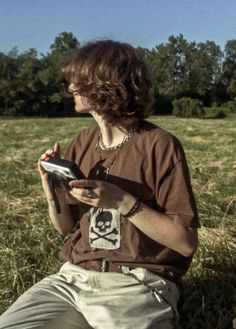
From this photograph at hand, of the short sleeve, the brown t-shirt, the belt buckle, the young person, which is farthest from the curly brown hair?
the belt buckle

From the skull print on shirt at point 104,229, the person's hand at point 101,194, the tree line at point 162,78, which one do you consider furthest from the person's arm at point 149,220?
the tree line at point 162,78

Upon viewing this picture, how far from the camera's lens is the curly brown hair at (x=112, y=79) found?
7.46ft

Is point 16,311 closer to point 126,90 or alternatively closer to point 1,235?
point 126,90

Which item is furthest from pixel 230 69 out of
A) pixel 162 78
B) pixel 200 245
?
pixel 200 245

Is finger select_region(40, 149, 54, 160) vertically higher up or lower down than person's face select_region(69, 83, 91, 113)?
lower down

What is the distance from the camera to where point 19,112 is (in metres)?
43.0

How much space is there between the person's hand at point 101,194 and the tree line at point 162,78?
1408 inches

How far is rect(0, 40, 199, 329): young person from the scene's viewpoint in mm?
2184

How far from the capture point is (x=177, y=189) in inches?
88.3

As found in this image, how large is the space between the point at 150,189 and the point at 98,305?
505mm

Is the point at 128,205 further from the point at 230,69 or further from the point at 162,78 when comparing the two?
the point at 230,69

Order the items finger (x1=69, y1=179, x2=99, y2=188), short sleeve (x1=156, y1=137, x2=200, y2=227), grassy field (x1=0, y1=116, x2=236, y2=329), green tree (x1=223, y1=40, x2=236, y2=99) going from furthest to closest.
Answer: green tree (x1=223, y1=40, x2=236, y2=99), grassy field (x1=0, y1=116, x2=236, y2=329), short sleeve (x1=156, y1=137, x2=200, y2=227), finger (x1=69, y1=179, x2=99, y2=188)

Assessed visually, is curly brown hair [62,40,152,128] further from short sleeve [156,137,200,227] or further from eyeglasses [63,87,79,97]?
short sleeve [156,137,200,227]

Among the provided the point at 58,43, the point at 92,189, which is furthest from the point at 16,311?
the point at 58,43
